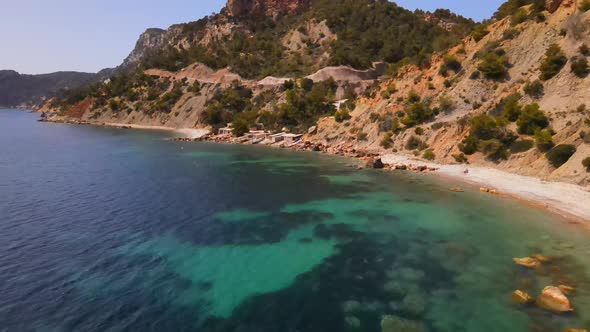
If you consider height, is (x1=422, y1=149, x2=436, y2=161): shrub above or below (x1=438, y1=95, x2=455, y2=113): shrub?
below

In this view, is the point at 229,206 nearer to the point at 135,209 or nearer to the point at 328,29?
the point at 135,209

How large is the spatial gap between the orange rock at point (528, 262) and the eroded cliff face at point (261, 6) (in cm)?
18206

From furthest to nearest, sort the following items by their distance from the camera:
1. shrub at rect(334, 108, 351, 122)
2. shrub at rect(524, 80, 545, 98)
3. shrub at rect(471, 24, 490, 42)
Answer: shrub at rect(334, 108, 351, 122) → shrub at rect(471, 24, 490, 42) → shrub at rect(524, 80, 545, 98)

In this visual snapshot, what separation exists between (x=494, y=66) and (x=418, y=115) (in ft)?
43.1

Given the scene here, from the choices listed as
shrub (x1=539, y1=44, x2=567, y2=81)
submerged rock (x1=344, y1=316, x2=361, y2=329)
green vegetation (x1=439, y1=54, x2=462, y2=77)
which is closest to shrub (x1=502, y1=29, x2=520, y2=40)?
green vegetation (x1=439, y1=54, x2=462, y2=77)

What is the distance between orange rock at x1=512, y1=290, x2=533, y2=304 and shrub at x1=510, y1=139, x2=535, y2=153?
3059 centimetres

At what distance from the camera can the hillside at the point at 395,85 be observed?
45.3m

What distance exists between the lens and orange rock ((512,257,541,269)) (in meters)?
21.9

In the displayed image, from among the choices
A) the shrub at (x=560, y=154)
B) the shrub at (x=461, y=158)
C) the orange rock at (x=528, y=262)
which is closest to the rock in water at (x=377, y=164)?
the shrub at (x=461, y=158)

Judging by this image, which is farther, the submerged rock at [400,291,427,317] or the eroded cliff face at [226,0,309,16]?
the eroded cliff face at [226,0,309,16]

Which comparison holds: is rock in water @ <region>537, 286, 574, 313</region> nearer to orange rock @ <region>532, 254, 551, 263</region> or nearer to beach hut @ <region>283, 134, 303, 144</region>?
orange rock @ <region>532, 254, 551, 263</region>

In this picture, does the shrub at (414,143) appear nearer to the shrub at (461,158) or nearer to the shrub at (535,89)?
the shrub at (461,158)

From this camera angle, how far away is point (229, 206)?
35.8 m

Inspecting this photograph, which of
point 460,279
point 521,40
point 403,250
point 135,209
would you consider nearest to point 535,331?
point 460,279
